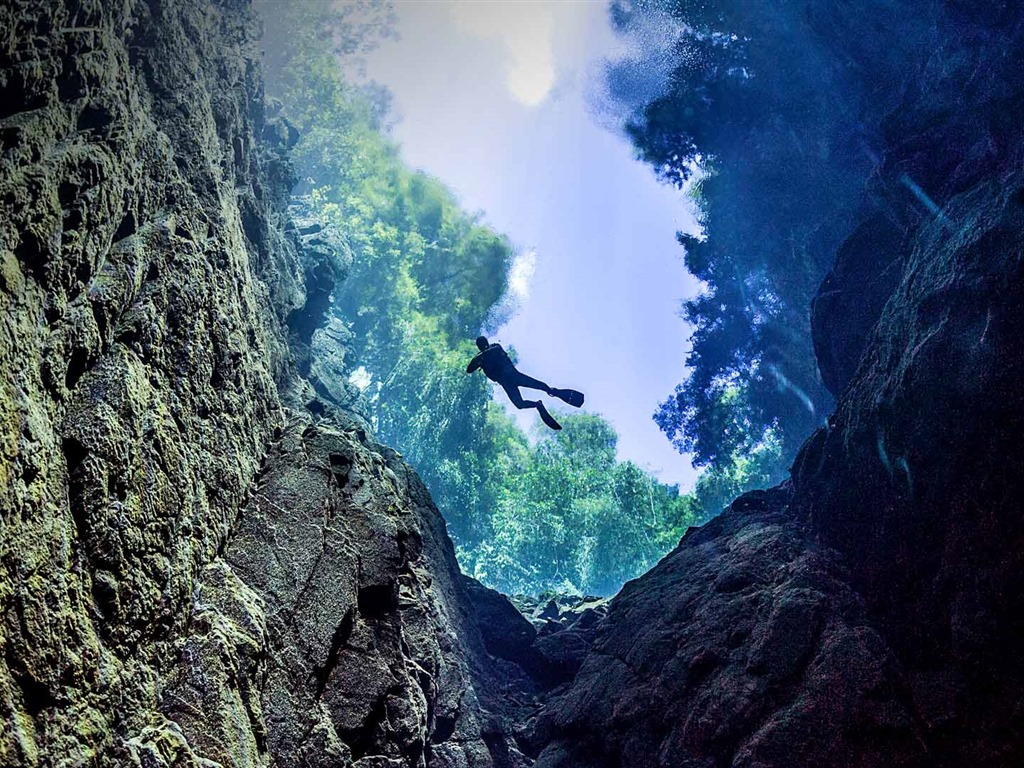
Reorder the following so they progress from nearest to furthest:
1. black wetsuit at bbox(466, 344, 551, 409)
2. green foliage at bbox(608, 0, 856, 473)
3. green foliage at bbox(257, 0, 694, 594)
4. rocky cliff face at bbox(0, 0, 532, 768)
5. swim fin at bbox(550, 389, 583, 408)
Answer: rocky cliff face at bbox(0, 0, 532, 768)
swim fin at bbox(550, 389, 583, 408)
black wetsuit at bbox(466, 344, 551, 409)
green foliage at bbox(608, 0, 856, 473)
green foliage at bbox(257, 0, 694, 594)

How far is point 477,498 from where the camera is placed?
33.0 m

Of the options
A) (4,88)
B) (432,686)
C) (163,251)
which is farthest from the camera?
(432,686)

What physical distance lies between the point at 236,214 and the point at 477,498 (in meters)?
24.4

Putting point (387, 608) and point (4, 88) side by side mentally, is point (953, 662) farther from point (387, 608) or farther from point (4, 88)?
point (4, 88)

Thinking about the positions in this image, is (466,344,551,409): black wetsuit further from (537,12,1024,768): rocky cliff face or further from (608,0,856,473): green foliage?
(608,0,856,473): green foliage

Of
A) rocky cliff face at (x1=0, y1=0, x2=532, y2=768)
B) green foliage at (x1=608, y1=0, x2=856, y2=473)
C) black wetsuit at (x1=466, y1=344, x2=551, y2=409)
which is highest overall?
green foliage at (x1=608, y1=0, x2=856, y2=473)

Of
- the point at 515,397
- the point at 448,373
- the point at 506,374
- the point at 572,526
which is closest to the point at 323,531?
the point at 506,374

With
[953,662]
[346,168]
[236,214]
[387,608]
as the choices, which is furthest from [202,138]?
[346,168]

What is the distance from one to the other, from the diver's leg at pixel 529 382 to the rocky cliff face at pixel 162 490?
4.65m

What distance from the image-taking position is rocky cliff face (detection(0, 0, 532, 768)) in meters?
4.20

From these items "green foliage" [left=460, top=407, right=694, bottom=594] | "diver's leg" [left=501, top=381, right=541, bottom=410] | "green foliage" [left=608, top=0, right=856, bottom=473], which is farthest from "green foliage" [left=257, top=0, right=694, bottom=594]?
"diver's leg" [left=501, top=381, right=541, bottom=410]

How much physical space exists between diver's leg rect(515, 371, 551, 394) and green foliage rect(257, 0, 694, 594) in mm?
18165

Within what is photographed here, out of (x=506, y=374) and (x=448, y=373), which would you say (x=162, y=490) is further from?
(x=448, y=373)

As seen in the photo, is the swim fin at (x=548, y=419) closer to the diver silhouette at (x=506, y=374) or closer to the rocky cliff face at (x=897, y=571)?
the diver silhouette at (x=506, y=374)
